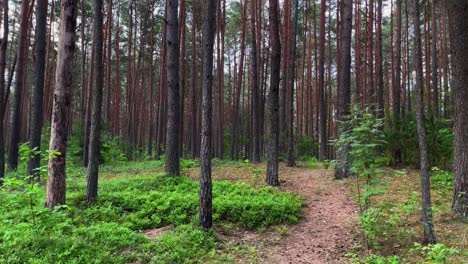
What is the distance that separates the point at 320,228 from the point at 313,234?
0.39 metres

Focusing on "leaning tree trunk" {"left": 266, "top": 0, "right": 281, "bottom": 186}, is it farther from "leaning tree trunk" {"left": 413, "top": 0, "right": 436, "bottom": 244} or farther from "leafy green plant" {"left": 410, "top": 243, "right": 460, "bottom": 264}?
"leafy green plant" {"left": 410, "top": 243, "right": 460, "bottom": 264}

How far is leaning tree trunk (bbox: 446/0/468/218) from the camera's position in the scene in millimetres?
6355

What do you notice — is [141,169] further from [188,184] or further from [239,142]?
[239,142]

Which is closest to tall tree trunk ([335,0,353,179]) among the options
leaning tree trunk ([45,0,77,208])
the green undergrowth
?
the green undergrowth

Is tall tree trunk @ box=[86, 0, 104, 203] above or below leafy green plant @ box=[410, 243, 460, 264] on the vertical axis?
above

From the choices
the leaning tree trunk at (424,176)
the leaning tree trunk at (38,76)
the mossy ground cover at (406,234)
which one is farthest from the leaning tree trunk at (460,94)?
the leaning tree trunk at (38,76)

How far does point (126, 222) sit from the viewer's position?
6.16 meters

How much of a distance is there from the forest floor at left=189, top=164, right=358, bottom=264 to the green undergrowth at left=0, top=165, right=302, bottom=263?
37cm

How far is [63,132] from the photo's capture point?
6.33 m

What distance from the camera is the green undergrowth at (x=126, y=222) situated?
471 centimetres

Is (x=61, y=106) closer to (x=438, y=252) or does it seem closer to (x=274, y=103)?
(x=274, y=103)

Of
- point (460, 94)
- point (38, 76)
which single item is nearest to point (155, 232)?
point (460, 94)

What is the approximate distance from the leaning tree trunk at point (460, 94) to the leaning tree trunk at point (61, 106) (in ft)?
27.1

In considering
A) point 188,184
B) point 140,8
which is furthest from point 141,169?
point 140,8
